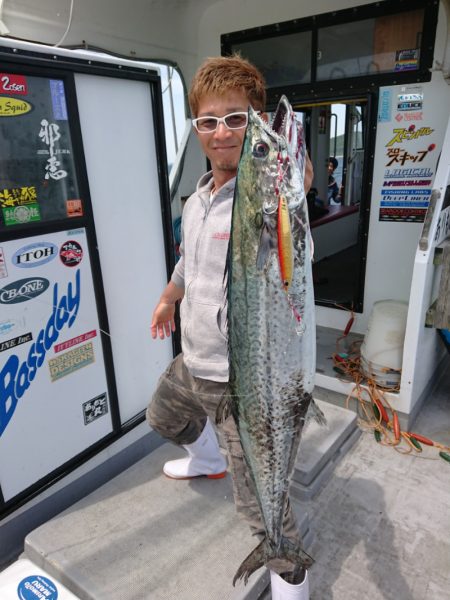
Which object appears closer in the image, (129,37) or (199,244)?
(199,244)

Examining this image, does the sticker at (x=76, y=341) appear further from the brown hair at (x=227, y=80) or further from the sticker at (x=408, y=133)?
the sticker at (x=408, y=133)

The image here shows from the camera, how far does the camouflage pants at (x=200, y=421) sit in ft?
5.89

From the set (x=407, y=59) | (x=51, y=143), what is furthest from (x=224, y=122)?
(x=407, y=59)

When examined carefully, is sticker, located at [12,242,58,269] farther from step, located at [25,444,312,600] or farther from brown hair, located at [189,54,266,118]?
step, located at [25,444,312,600]

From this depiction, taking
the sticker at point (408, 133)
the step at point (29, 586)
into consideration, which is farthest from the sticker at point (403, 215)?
the step at point (29, 586)

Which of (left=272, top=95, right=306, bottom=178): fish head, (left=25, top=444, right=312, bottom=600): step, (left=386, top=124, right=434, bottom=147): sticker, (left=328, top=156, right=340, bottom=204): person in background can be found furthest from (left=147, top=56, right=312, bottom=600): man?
(left=328, top=156, right=340, bottom=204): person in background

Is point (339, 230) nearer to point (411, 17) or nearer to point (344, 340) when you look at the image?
point (344, 340)

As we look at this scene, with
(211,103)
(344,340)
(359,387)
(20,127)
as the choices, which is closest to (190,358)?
(211,103)

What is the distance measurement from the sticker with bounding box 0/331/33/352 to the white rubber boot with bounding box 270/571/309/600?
1618 millimetres

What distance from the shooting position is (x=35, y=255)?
7.07 feet

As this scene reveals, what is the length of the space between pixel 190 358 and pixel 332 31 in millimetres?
4007

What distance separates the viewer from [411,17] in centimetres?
382

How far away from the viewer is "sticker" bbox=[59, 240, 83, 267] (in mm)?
2295

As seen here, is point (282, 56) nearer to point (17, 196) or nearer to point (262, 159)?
point (17, 196)
